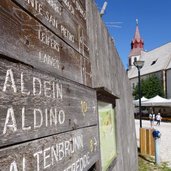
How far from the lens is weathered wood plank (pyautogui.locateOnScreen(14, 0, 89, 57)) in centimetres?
189

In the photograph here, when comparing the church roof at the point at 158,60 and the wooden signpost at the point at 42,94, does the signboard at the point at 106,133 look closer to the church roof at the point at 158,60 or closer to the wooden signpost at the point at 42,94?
the wooden signpost at the point at 42,94

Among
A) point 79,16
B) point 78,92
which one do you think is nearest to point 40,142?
point 78,92

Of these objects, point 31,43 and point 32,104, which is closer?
point 32,104

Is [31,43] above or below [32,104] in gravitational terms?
above

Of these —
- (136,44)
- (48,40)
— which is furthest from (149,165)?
(136,44)

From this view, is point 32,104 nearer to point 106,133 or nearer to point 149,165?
point 106,133

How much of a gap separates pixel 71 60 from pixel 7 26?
107 cm

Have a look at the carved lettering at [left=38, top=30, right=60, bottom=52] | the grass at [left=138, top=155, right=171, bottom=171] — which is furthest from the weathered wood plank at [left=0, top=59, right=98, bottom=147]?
the grass at [left=138, top=155, right=171, bottom=171]

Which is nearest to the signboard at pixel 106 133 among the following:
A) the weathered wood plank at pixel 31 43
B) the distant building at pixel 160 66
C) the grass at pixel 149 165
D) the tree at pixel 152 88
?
the weathered wood plank at pixel 31 43

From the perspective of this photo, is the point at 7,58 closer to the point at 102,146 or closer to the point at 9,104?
the point at 9,104

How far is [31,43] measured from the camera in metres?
1.79

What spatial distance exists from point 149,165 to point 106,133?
6.27 m

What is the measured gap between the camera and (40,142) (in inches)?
61.6

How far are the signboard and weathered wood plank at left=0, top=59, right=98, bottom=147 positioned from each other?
1303mm
